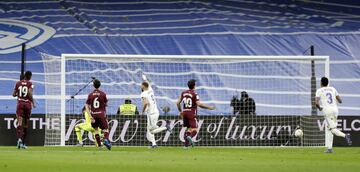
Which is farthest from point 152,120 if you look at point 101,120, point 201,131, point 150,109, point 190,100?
point 201,131

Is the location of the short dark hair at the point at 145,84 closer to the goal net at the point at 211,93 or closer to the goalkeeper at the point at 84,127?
the goalkeeper at the point at 84,127

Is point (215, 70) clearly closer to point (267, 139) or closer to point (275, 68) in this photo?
point (275, 68)

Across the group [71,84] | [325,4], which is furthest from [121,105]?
[325,4]

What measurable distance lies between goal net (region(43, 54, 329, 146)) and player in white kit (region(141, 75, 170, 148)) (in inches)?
92.2

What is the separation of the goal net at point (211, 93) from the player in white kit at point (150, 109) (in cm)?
234

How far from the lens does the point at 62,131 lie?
27.5 metres

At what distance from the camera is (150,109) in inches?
1011

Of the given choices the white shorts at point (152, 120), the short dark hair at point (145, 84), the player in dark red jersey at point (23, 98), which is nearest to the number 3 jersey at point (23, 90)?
the player in dark red jersey at point (23, 98)

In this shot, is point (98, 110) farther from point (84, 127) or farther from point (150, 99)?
point (84, 127)

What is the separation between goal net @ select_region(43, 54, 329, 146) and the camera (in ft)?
92.9

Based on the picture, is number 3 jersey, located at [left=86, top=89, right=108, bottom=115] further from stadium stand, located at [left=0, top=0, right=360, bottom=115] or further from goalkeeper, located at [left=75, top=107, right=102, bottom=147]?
stadium stand, located at [left=0, top=0, right=360, bottom=115]

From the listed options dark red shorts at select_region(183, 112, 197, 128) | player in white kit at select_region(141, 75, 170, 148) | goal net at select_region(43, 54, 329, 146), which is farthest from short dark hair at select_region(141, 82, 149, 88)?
goal net at select_region(43, 54, 329, 146)

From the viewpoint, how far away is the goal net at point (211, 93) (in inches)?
1115

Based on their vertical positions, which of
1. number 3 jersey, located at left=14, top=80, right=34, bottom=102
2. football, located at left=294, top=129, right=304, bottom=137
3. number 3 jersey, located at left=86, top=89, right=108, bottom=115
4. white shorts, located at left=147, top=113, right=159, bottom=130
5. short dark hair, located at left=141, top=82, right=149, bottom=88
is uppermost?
short dark hair, located at left=141, top=82, right=149, bottom=88
